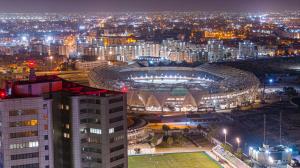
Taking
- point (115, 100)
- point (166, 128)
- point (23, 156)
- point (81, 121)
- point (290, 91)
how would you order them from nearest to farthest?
point (23, 156) → point (81, 121) → point (115, 100) → point (166, 128) → point (290, 91)

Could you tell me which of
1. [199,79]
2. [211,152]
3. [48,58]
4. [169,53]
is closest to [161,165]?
[211,152]

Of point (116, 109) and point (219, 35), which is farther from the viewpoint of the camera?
point (219, 35)

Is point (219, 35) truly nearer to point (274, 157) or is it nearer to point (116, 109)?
point (274, 157)

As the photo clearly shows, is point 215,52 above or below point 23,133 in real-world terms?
below

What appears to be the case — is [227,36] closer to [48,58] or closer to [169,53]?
[169,53]

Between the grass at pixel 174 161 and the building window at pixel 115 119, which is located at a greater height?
the building window at pixel 115 119

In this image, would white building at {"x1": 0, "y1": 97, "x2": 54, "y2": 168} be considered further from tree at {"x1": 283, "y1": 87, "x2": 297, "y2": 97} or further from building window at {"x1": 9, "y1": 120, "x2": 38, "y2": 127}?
tree at {"x1": 283, "y1": 87, "x2": 297, "y2": 97}

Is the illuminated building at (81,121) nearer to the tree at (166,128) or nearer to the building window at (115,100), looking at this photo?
the building window at (115,100)

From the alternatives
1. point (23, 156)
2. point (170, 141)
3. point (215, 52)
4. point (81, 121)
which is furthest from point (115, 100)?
point (215, 52)

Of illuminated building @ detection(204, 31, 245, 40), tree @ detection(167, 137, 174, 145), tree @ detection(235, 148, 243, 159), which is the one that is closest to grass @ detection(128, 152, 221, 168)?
tree @ detection(235, 148, 243, 159)

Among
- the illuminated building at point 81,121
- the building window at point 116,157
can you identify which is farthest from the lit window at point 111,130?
the building window at point 116,157
